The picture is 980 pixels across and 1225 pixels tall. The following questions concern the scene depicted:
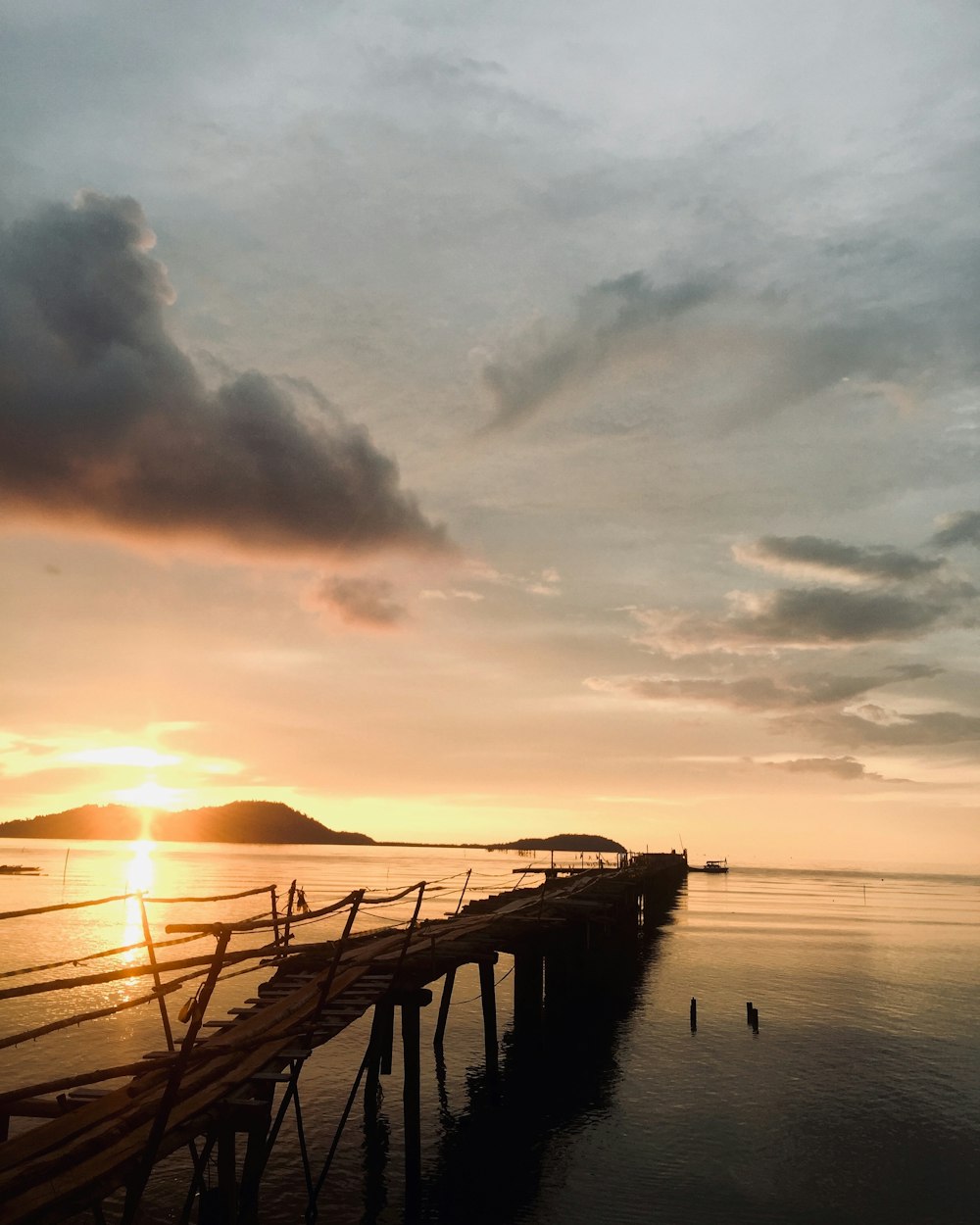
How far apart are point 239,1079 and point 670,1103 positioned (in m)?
16.6

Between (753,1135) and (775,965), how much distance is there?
3128 centimetres

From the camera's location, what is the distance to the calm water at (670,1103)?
1820 centimetres

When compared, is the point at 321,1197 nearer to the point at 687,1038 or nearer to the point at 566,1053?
the point at 566,1053

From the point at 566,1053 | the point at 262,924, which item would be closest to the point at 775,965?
the point at 566,1053

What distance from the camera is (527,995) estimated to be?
29594mm

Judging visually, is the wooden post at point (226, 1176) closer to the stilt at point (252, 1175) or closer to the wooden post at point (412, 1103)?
the stilt at point (252, 1175)

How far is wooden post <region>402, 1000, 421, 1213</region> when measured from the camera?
17.9m

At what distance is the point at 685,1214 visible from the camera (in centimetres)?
1750

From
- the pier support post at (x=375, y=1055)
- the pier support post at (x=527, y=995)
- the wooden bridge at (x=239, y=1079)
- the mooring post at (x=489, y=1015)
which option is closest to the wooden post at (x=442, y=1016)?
the wooden bridge at (x=239, y=1079)

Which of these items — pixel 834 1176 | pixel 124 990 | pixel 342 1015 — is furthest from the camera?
pixel 124 990

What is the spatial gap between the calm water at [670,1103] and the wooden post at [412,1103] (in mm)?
531

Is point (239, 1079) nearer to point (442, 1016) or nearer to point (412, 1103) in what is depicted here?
point (412, 1103)

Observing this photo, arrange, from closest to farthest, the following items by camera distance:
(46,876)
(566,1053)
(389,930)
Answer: (389,930)
(566,1053)
(46,876)

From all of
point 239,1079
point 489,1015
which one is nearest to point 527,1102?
point 489,1015
